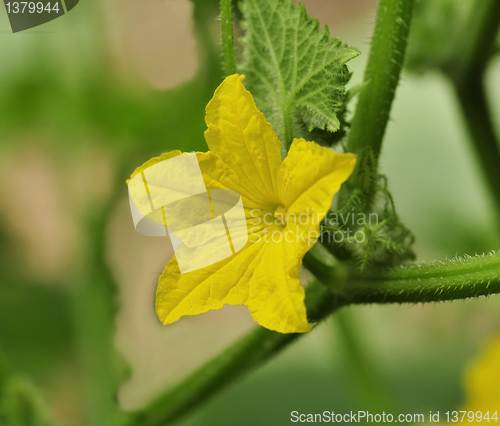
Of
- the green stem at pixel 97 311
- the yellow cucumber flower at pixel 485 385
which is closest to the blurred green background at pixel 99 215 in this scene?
the green stem at pixel 97 311

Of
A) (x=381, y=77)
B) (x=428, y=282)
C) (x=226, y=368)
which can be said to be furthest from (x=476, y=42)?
(x=226, y=368)

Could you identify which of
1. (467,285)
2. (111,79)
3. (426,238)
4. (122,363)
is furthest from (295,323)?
(426,238)

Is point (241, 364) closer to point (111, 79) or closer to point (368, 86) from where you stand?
point (368, 86)

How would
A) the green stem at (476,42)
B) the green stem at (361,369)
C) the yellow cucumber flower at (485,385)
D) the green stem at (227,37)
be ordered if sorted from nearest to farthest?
the green stem at (227,37)
the green stem at (476,42)
the yellow cucumber flower at (485,385)
the green stem at (361,369)

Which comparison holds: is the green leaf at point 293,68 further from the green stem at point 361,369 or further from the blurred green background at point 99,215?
the green stem at point 361,369

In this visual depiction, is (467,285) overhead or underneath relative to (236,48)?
underneath

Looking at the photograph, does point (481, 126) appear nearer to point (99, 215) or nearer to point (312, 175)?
point (312, 175)
